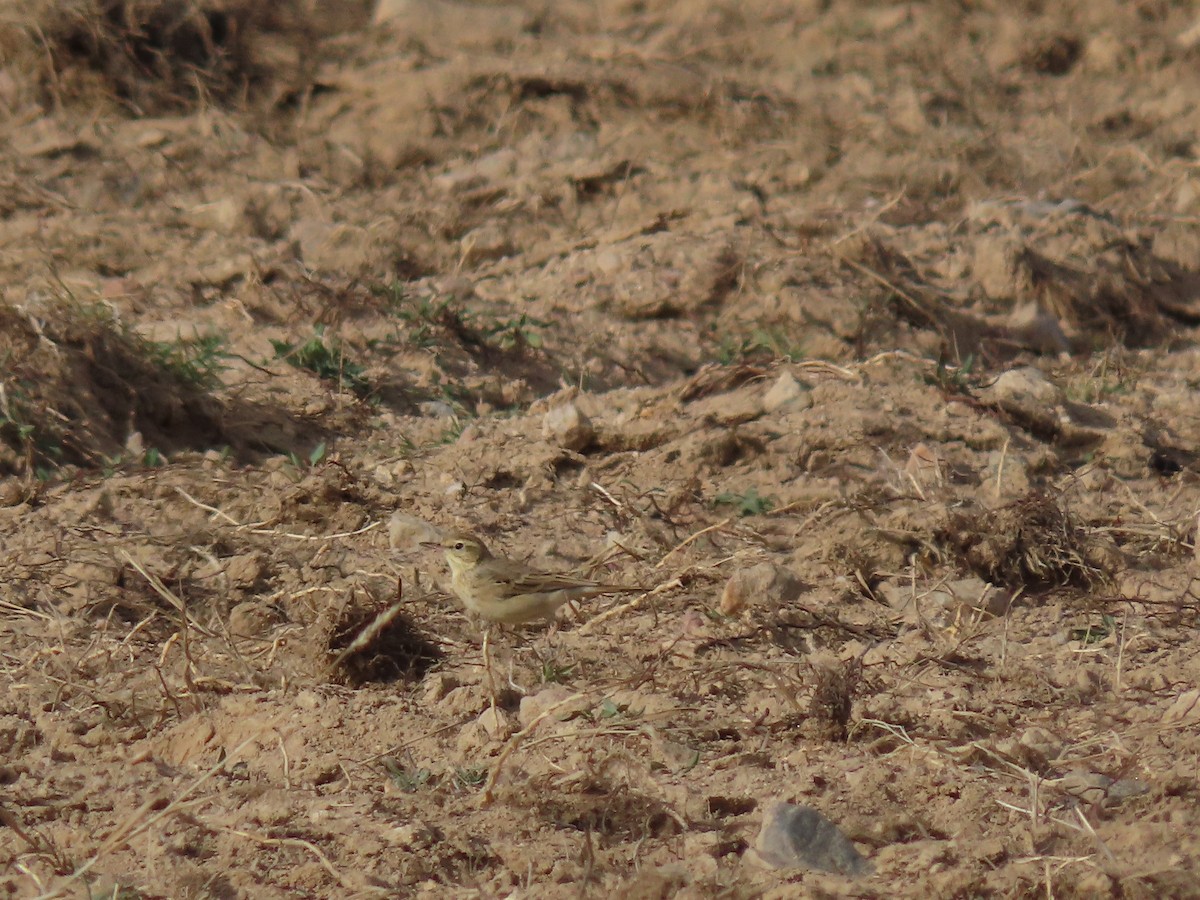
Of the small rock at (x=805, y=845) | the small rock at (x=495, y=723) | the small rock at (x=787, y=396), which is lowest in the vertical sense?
the small rock at (x=787, y=396)

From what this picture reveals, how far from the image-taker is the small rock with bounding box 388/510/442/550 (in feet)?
19.9

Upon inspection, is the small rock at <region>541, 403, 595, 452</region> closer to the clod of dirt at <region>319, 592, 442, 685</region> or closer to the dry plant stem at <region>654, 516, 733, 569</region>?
the dry plant stem at <region>654, 516, 733, 569</region>

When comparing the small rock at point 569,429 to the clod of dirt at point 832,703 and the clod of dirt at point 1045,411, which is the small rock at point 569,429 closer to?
the clod of dirt at point 1045,411

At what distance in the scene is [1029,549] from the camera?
19.4 ft

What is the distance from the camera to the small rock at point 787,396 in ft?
22.7

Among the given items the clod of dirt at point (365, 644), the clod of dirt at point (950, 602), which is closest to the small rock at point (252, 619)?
the clod of dirt at point (365, 644)

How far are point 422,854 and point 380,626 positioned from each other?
1070 millimetres

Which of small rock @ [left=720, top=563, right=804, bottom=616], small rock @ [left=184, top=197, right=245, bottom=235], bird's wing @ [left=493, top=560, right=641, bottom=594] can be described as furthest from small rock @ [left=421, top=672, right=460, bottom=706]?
small rock @ [left=184, top=197, right=245, bottom=235]

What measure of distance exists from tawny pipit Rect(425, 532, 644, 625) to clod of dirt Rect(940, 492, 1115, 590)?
133cm

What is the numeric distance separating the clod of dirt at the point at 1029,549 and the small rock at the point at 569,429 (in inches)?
64.1

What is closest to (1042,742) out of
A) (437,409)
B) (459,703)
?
(459,703)

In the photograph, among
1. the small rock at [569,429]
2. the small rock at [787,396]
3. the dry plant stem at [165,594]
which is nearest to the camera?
the dry plant stem at [165,594]

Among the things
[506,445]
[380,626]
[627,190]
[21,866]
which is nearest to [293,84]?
[627,190]

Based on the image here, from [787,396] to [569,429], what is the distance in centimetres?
100
